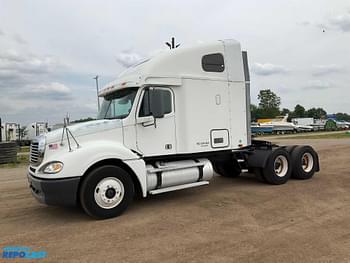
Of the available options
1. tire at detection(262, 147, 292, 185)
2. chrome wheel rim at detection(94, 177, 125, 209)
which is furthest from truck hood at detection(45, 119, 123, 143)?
tire at detection(262, 147, 292, 185)

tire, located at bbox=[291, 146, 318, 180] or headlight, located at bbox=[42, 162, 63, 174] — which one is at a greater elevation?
headlight, located at bbox=[42, 162, 63, 174]

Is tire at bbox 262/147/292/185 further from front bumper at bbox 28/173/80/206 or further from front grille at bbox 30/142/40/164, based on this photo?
front grille at bbox 30/142/40/164

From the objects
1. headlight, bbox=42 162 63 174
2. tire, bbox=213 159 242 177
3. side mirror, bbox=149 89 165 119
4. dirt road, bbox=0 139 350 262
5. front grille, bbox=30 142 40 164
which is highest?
side mirror, bbox=149 89 165 119

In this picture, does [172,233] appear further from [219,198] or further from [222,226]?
[219,198]

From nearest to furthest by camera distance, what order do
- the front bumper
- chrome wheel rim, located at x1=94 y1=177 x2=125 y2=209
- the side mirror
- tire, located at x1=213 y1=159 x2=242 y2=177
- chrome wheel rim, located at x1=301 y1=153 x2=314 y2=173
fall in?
the front bumper < chrome wheel rim, located at x1=94 y1=177 x2=125 y2=209 < the side mirror < tire, located at x1=213 y1=159 x2=242 y2=177 < chrome wheel rim, located at x1=301 y1=153 x2=314 y2=173

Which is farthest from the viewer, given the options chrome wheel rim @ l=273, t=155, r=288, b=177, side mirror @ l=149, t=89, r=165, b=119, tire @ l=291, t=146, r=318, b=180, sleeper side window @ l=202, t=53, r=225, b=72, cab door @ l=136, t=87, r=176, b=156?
tire @ l=291, t=146, r=318, b=180

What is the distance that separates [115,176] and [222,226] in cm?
211

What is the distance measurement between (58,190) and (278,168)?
5.85 metres

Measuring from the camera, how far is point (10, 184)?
984 centimetres

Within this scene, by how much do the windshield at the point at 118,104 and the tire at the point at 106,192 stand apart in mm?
1307

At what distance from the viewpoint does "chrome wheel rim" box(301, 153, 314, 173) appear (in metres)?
9.39

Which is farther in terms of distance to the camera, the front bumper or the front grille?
the front grille

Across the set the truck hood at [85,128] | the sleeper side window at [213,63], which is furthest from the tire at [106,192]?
the sleeper side window at [213,63]

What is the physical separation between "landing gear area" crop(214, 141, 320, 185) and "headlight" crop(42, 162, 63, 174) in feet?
14.7
